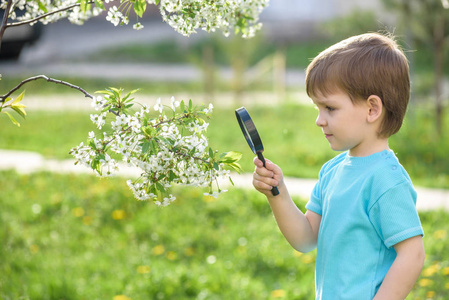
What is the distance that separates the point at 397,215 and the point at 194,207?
3281mm

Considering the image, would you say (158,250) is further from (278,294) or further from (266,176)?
(266,176)

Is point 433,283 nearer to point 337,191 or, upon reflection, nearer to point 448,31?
point 337,191

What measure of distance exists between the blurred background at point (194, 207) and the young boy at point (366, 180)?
547 mm

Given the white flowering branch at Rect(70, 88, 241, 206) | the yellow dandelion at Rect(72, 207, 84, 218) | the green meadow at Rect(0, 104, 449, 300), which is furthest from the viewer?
the yellow dandelion at Rect(72, 207, 84, 218)

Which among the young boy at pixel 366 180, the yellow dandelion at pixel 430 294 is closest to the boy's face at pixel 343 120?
the young boy at pixel 366 180

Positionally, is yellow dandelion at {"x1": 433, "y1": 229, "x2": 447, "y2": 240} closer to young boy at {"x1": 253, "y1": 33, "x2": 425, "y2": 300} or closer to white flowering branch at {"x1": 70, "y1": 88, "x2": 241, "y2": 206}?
young boy at {"x1": 253, "y1": 33, "x2": 425, "y2": 300}

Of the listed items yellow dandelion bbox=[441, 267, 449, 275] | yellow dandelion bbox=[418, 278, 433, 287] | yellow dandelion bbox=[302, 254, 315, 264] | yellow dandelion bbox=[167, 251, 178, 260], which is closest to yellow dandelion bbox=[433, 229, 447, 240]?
yellow dandelion bbox=[441, 267, 449, 275]

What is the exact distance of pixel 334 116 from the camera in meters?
1.78

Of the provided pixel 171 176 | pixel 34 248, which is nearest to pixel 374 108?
pixel 171 176

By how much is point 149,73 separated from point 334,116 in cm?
1209

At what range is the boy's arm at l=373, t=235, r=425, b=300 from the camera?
1697mm

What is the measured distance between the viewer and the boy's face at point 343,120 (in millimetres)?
1774

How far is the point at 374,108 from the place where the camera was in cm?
177

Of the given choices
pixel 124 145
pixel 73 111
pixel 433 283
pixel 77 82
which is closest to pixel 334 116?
pixel 124 145
